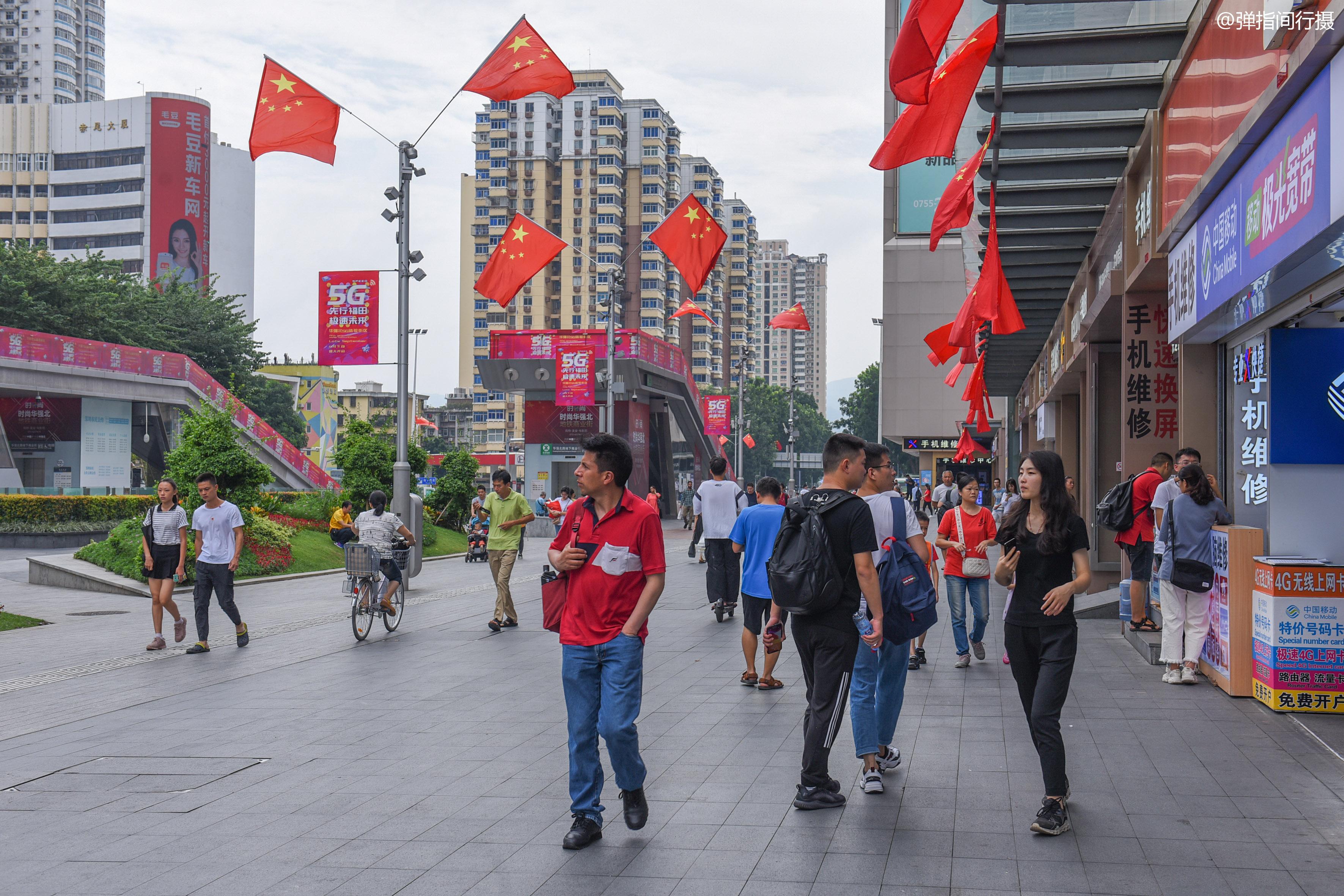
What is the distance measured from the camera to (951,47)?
3625 centimetres

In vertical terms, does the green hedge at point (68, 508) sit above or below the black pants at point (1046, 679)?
below

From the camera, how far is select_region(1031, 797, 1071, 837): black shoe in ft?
16.4

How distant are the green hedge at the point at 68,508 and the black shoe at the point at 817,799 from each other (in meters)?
25.9

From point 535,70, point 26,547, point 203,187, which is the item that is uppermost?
point 203,187

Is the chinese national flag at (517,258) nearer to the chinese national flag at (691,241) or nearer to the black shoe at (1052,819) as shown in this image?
the chinese national flag at (691,241)

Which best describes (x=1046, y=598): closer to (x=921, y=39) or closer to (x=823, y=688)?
(x=823, y=688)

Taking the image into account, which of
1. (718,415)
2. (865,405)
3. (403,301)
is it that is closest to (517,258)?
(403,301)

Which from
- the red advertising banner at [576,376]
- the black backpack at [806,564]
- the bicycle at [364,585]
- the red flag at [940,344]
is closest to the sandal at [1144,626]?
the black backpack at [806,564]

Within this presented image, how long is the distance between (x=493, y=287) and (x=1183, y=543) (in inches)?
565

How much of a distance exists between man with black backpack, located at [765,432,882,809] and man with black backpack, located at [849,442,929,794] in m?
0.13

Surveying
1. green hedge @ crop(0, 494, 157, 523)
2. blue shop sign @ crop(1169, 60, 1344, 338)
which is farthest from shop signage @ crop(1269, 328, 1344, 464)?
green hedge @ crop(0, 494, 157, 523)

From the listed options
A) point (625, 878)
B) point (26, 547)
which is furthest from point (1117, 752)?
point (26, 547)

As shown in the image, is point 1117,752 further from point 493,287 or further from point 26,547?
point 26,547

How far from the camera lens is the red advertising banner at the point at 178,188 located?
89.2 meters
